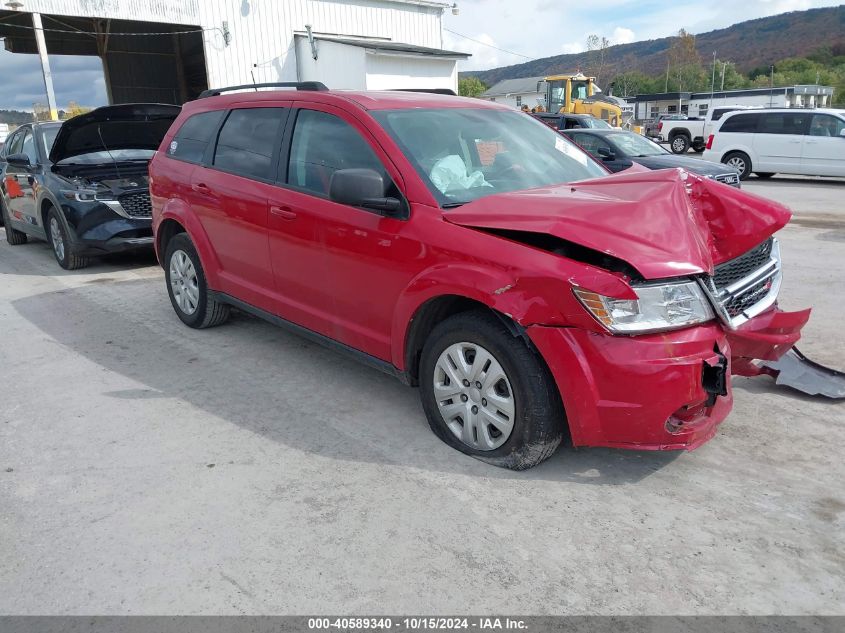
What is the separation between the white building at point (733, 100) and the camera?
4591 cm

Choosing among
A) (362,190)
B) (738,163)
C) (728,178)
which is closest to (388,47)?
(738,163)

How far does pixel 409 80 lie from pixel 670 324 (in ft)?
75.4

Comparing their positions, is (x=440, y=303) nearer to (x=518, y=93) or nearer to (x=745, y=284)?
(x=745, y=284)

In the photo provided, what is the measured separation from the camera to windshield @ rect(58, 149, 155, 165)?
8297 millimetres

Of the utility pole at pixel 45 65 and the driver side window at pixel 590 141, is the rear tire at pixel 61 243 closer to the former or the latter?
the driver side window at pixel 590 141

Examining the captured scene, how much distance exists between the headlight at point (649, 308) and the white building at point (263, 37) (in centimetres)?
2088

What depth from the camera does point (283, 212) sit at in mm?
4215

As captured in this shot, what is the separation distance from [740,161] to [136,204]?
15499mm

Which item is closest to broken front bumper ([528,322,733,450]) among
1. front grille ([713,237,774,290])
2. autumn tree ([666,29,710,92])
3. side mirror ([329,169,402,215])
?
front grille ([713,237,774,290])

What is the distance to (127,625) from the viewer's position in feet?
7.74

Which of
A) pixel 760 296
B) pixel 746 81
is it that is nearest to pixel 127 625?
pixel 760 296

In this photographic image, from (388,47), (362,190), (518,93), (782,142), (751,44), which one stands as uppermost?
(751,44)

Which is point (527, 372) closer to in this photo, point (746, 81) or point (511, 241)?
point (511, 241)

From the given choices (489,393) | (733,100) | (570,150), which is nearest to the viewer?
(489,393)
